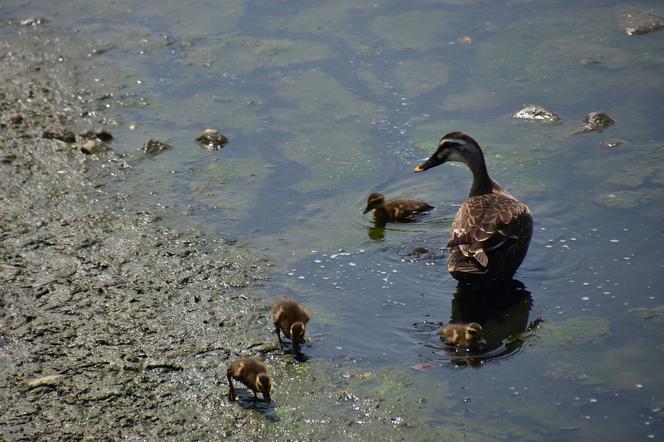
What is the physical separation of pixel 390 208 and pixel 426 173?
1.13 m

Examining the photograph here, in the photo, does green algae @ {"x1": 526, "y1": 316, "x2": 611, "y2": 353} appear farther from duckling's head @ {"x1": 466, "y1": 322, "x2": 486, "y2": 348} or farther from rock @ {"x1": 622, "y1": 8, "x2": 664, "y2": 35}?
rock @ {"x1": 622, "y1": 8, "x2": 664, "y2": 35}

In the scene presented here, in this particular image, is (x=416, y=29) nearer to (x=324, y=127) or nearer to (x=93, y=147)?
(x=324, y=127)

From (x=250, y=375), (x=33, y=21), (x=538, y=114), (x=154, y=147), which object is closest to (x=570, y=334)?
(x=250, y=375)

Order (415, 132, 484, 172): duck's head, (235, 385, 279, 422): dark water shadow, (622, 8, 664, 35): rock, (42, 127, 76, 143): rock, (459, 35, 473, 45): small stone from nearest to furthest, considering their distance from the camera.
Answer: (235, 385, 279, 422): dark water shadow → (415, 132, 484, 172): duck's head → (42, 127, 76, 143): rock → (622, 8, 664, 35): rock → (459, 35, 473, 45): small stone

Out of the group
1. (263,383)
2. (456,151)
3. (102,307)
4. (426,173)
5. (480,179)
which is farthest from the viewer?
(426,173)

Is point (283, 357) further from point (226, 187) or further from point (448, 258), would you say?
point (226, 187)

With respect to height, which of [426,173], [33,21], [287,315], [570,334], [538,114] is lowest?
[426,173]

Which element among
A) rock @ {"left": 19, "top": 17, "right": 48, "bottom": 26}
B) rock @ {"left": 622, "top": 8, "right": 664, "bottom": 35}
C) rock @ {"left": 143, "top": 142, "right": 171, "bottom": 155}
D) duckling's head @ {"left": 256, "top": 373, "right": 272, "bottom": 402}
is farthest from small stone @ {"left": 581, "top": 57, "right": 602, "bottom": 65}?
rock @ {"left": 19, "top": 17, "right": 48, "bottom": 26}

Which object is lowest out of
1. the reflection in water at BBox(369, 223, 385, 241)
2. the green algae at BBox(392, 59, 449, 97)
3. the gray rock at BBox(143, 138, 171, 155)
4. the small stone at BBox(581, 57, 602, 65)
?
the reflection in water at BBox(369, 223, 385, 241)

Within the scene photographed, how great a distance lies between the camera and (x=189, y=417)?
18.8 ft

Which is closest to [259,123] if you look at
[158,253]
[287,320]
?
[158,253]

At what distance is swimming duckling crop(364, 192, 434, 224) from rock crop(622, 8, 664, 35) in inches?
180

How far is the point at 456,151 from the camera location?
859 centimetres

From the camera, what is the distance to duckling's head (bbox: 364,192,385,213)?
8.41 meters
